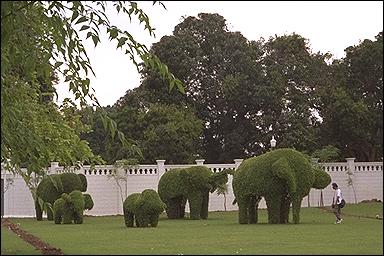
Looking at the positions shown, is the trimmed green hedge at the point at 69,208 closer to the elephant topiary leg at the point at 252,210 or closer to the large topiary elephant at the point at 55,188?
the large topiary elephant at the point at 55,188

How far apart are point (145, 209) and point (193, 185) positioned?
450 centimetres

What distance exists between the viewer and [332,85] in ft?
98.8

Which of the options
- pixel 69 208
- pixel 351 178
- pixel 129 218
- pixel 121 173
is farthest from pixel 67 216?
pixel 351 178

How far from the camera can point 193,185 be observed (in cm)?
2211

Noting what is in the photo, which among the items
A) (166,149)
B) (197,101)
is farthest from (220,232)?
(197,101)

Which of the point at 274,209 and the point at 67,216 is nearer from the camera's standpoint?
the point at 274,209

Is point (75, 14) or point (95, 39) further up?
point (75, 14)

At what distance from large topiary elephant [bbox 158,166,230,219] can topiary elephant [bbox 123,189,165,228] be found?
3993 mm

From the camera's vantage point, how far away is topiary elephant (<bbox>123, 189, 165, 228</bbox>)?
17766 mm

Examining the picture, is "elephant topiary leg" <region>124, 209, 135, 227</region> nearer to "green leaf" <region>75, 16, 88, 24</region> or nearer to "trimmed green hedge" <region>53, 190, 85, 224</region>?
"trimmed green hedge" <region>53, 190, 85, 224</region>

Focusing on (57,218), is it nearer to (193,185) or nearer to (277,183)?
(193,185)

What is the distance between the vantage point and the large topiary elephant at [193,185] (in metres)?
22.0

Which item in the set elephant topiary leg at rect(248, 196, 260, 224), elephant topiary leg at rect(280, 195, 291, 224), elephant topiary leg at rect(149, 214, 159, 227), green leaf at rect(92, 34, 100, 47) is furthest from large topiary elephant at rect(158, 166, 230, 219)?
green leaf at rect(92, 34, 100, 47)

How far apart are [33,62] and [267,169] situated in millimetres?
11463
